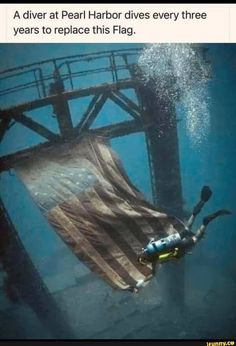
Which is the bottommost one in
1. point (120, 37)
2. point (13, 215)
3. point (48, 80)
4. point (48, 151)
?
point (13, 215)

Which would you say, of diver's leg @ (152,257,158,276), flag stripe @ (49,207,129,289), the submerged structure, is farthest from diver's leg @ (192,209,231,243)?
flag stripe @ (49,207,129,289)

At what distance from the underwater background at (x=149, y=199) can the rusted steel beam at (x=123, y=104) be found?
7cm

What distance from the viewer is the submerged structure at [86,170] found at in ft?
12.5

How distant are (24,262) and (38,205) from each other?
0.81m

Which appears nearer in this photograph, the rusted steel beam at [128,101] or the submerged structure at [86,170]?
the submerged structure at [86,170]

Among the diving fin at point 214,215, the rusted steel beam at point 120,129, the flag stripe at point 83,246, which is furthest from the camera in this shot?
the rusted steel beam at point 120,129

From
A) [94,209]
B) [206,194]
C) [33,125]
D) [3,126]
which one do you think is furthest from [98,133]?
[206,194]

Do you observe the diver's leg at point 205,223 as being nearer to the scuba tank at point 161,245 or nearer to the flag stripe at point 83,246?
the scuba tank at point 161,245

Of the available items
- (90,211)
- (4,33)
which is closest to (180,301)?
(90,211)

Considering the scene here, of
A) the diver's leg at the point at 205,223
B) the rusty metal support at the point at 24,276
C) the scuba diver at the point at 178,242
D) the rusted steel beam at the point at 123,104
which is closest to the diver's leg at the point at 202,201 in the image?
the scuba diver at the point at 178,242

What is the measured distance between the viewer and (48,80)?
3.94 meters

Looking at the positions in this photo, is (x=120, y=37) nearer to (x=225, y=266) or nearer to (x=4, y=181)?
(x=4, y=181)

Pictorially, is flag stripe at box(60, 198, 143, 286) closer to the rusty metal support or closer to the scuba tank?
the scuba tank

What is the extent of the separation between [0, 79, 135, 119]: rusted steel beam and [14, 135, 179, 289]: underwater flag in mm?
491
